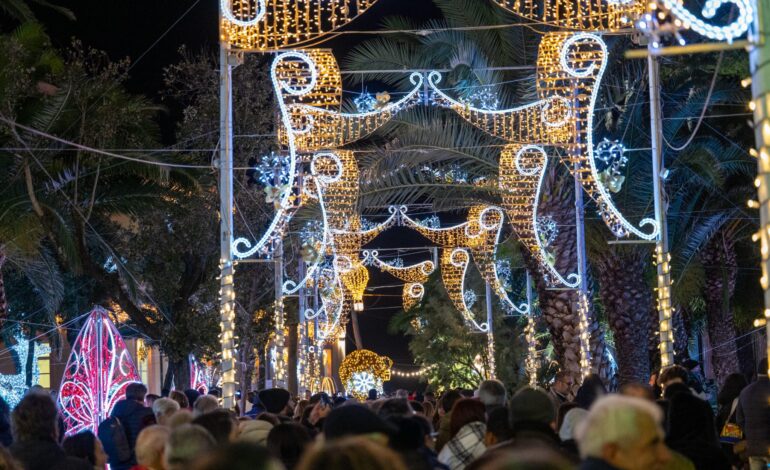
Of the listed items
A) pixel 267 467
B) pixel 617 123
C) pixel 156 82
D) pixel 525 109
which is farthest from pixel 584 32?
pixel 156 82

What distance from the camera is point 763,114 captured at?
27.2 ft

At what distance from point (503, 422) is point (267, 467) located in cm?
476

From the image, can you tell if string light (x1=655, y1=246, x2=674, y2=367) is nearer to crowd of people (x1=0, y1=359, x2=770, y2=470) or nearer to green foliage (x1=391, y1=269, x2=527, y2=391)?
crowd of people (x1=0, y1=359, x2=770, y2=470)

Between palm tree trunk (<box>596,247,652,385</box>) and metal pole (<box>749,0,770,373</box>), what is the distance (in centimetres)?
1814

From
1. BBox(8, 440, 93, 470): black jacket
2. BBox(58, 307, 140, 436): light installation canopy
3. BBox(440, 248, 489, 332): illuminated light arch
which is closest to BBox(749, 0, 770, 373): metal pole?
BBox(8, 440, 93, 470): black jacket

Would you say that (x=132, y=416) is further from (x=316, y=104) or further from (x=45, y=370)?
(x=45, y=370)

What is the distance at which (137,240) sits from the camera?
33344 mm

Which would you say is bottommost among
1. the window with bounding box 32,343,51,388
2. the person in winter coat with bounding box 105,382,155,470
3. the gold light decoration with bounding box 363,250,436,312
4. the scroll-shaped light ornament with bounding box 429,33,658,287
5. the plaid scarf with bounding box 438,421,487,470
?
the plaid scarf with bounding box 438,421,487,470

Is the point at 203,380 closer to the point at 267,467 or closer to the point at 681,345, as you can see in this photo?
the point at 681,345

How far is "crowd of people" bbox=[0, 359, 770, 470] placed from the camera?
409 centimetres

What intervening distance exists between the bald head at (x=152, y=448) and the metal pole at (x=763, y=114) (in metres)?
3.76

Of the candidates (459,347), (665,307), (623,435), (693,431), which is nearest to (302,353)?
(665,307)

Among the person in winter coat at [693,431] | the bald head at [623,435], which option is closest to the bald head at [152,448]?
the bald head at [623,435]

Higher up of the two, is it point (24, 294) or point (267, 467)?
point (24, 294)
